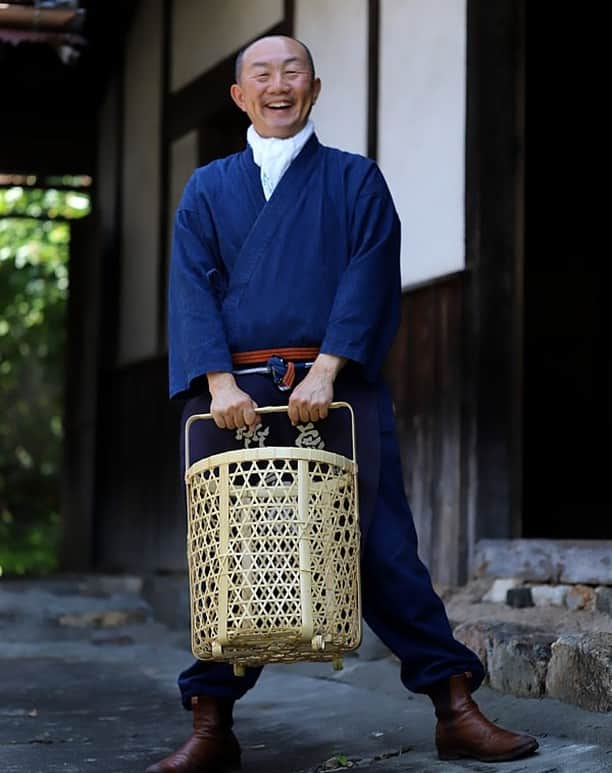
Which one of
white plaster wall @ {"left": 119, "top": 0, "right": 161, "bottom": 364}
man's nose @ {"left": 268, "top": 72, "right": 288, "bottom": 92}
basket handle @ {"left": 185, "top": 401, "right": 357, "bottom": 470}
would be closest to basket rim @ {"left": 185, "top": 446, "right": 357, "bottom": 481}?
basket handle @ {"left": 185, "top": 401, "right": 357, "bottom": 470}

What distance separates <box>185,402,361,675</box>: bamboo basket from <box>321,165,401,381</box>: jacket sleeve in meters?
0.28

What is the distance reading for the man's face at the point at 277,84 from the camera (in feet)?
9.99

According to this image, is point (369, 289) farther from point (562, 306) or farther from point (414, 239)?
point (562, 306)

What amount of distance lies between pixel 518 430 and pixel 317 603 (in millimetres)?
2234

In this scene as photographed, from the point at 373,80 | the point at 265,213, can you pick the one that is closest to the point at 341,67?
the point at 373,80

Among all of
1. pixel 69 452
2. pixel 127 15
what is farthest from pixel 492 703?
pixel 127 15

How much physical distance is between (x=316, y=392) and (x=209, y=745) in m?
0.83

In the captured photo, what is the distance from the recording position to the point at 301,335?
2.97 metres

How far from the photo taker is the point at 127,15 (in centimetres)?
860

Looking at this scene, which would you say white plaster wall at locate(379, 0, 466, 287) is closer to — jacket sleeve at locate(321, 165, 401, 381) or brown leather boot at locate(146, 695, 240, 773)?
jacket sleeve at locate(321, 165, 401, 381)

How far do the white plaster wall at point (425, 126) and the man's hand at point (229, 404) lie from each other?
7.01ft

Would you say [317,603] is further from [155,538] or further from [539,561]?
[155,538]

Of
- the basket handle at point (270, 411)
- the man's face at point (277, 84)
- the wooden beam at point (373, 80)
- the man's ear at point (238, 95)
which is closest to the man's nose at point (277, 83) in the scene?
the man's face at point (277, 84)

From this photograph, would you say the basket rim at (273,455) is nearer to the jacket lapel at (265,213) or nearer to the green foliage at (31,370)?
the jacket lapel at (265,213)
